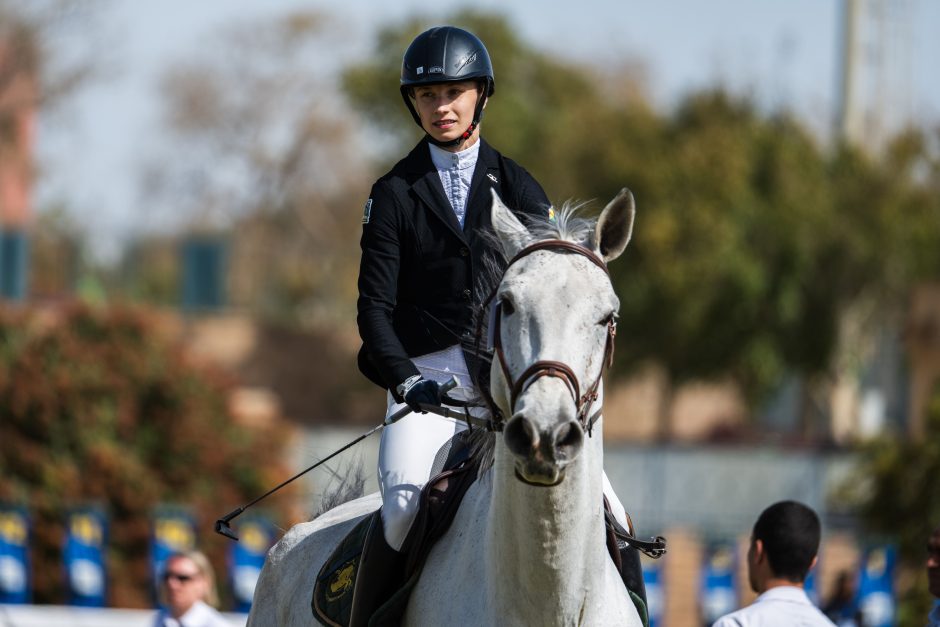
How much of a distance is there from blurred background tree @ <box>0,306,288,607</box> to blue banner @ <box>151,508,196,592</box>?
0.98 meters

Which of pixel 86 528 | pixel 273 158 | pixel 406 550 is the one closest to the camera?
pixel 406 550

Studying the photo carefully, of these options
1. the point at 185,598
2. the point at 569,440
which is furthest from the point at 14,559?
the point at 569,440

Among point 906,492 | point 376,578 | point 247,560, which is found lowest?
point 247,560

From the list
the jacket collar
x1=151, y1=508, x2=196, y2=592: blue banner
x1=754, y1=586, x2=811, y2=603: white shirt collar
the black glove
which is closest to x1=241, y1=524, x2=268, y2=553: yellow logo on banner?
x1=151, y1=508, x2=196, y2=592: blue banner

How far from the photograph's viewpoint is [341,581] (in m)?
5.72

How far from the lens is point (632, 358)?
39875 millimetres

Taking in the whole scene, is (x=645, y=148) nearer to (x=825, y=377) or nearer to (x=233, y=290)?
(x=825, y=377)

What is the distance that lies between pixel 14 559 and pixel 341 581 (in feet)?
34.5

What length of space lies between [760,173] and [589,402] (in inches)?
1427

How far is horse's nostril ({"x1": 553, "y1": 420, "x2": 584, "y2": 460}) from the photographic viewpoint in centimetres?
414

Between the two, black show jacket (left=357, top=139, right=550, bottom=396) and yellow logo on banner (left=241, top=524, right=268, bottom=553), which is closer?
black show jacket (left=357, top=139, right=550, bottom=396)

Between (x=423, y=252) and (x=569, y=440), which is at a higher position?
(x=423, y=252)

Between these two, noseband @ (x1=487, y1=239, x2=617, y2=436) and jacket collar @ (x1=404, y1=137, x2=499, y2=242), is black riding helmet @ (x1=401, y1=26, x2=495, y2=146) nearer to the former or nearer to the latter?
jacket collar @ (x1=404, y1=137, x2=499, y2=242)

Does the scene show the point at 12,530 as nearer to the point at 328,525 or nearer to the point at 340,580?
the point at 328,525
